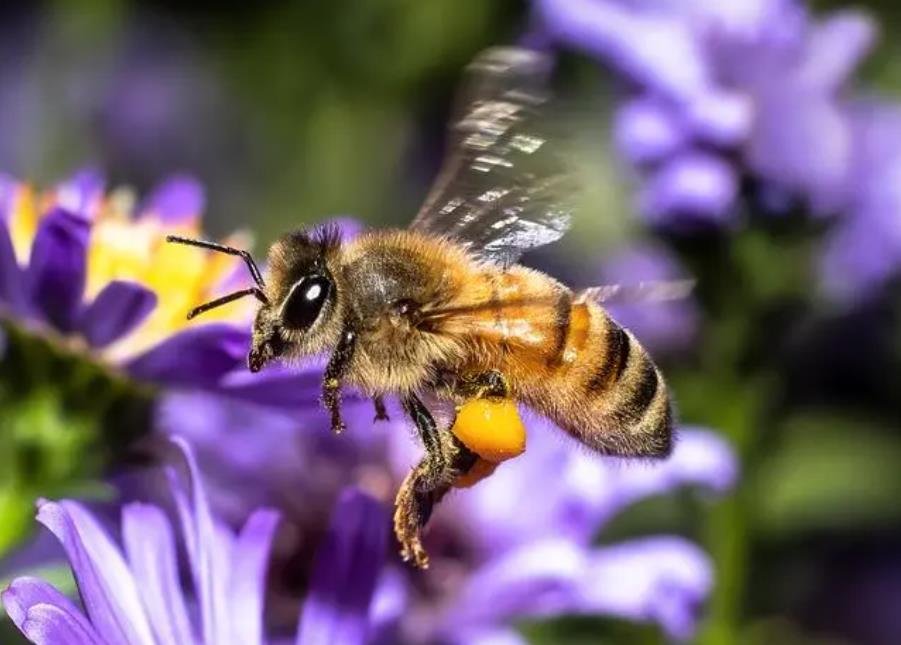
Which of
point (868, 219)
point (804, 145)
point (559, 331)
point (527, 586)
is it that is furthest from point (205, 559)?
point (868, 219)

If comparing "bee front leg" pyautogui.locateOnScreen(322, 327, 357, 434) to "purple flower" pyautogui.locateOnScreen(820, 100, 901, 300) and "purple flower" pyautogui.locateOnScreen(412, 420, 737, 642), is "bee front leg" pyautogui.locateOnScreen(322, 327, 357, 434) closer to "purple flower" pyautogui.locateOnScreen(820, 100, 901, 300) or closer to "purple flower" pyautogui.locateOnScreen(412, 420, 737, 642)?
"purple flower" pyautogui.locateOnScreen(412, 420, 737, 642)

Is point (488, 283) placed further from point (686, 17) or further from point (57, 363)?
point (686, 17)

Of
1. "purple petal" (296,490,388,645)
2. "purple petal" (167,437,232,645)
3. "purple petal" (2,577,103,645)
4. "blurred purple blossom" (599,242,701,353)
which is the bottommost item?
"blurred purple blossom" (599,242,701,353)

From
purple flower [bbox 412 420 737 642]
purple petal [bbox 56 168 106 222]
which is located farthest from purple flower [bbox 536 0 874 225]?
purple petal [bbox 56 168 106 222]

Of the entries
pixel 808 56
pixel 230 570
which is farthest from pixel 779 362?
pixel 230 570

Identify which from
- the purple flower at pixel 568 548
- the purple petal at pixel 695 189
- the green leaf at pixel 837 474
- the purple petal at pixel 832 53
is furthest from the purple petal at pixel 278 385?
the green leaf at pixel 837 474

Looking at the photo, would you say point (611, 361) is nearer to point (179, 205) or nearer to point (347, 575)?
point (347, 575)
